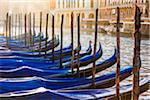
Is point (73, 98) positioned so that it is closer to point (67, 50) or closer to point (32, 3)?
point (67, 50)

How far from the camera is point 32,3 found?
2841cm

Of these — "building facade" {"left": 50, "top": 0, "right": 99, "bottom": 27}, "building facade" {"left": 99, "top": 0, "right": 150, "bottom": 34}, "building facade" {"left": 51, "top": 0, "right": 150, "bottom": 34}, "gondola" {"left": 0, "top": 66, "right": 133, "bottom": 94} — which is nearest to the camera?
"gondola" {"left": 0, "top": 66, "right": 133, "bottom": 94}

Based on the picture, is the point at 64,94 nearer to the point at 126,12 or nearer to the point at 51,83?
the point at 51,83

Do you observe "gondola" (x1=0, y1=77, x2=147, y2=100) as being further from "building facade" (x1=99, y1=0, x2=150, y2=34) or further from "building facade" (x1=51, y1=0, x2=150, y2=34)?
"building facade" (x1=51, y1=0, x2=150, y2=34)

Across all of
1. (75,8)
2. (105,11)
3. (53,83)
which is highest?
(75,8)

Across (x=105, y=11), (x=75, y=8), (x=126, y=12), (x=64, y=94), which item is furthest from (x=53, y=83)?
(x=75, y=8)

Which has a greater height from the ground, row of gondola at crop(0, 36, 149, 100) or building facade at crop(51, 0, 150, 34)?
building facade at crop(51, 0, 150, 34)

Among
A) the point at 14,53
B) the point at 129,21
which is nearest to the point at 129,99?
the point at 14,53

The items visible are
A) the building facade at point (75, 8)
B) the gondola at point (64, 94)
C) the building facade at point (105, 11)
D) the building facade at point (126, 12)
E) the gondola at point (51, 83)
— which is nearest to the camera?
the gondola at point (64, 94)

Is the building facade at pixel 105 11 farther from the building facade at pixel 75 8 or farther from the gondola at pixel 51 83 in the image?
the gondola at pixel 51 83

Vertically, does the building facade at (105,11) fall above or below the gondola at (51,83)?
above

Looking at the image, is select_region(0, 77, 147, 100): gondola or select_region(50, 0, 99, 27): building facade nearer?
select_region(0, 77, 147, 100): gondola

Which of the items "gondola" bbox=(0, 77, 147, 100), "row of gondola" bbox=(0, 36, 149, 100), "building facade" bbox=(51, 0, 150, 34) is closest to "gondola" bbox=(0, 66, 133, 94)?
"row of gondola" bbox=(0, 36, 149, 100)

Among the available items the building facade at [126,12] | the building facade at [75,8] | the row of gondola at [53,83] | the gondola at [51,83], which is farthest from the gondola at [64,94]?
A: the building facade at [75,8]
